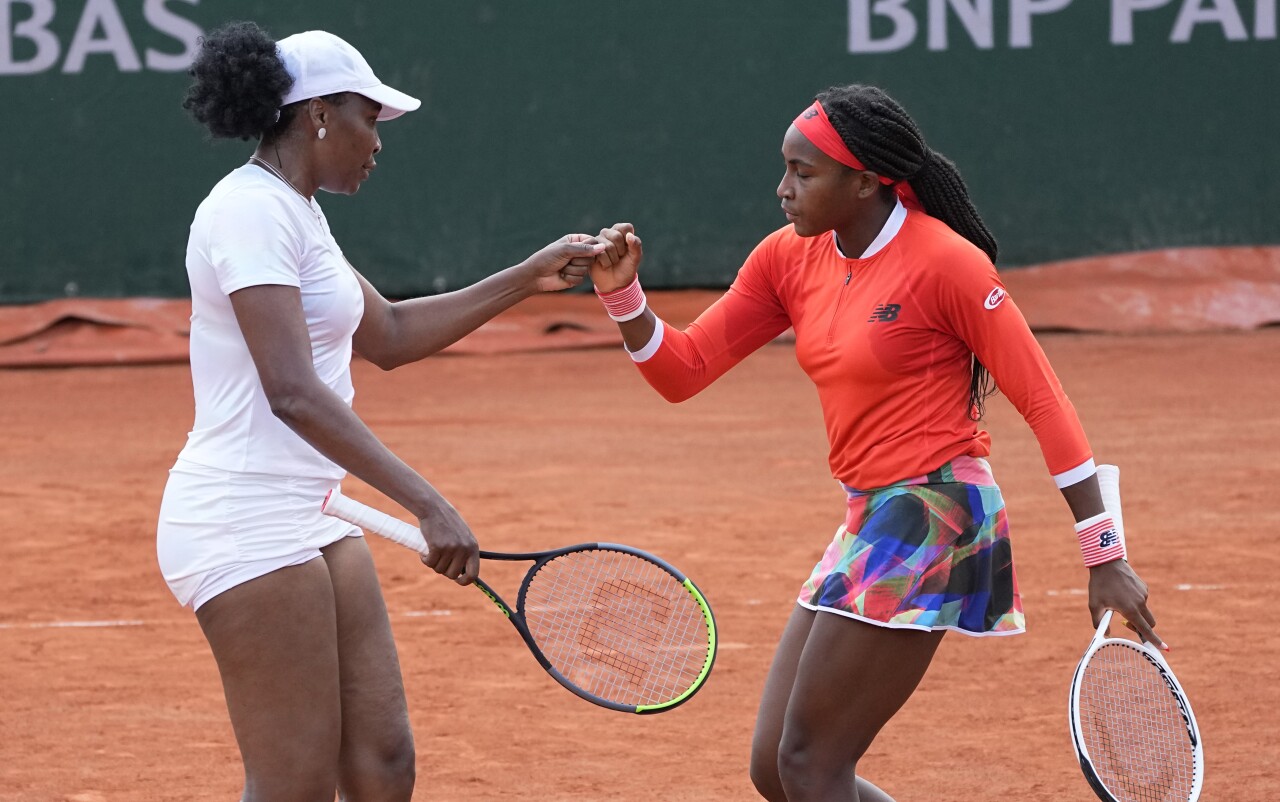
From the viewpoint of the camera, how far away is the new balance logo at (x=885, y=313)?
140 inches

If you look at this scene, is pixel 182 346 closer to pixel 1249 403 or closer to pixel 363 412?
pixel 363 412

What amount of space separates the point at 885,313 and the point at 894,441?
0.26 m

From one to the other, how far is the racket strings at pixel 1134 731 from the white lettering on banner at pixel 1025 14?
1161 centimetres

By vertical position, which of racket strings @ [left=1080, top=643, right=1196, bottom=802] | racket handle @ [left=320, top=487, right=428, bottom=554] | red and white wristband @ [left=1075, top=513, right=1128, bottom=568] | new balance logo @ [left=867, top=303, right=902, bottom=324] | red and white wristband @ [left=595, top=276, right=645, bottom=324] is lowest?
racket strings @ [left=1080, top=643, right=1196, bottom=802]

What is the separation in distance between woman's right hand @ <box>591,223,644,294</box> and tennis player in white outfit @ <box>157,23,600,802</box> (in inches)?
32.9

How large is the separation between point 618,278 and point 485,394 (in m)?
9.04

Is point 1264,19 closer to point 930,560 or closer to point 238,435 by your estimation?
point 930,560

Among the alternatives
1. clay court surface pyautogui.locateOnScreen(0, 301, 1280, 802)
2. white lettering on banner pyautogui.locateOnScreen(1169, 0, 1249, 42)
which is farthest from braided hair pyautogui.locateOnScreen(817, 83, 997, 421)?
white lettering on banner pyautogui.locateOnScreen(1169, 0, 1249, 42)

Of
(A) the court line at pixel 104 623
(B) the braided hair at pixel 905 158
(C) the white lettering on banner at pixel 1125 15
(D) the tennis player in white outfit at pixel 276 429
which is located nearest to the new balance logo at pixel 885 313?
(B) the braided hair at pixel 905 158

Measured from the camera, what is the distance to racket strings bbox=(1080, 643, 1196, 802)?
374 cm

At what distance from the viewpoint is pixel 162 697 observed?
6.09m

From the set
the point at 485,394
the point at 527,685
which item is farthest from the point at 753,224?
the point at 527,685

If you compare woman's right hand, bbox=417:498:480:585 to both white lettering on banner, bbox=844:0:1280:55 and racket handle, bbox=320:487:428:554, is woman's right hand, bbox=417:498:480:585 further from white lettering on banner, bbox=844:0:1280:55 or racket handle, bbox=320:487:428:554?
white lettering on banner, bbox=844:0:1280:55

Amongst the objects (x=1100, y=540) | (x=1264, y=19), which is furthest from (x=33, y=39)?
(x=1100, y=540)
